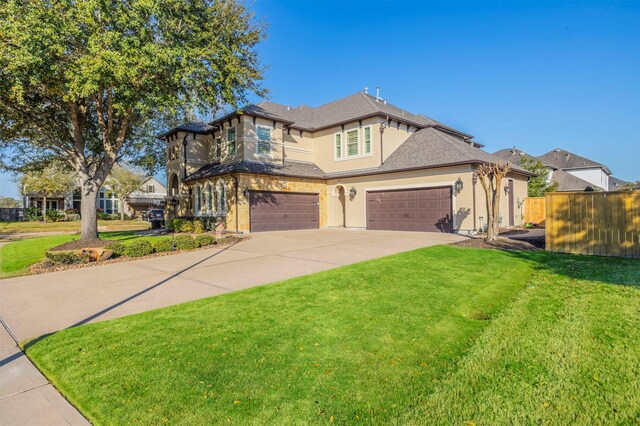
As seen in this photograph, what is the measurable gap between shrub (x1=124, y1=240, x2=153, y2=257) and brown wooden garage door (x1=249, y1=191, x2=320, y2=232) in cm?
781

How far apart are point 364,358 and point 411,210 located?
15.1 m

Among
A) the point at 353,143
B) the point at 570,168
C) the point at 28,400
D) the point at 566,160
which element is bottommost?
the point at 28,400

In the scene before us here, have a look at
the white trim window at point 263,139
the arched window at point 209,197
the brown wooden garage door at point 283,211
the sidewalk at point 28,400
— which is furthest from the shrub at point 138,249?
the white trim window at point 263,139

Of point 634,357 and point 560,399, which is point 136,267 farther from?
point 634,357

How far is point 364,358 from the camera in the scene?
3.50m

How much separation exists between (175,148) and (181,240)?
14.0 meters

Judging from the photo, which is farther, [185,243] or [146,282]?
[185,243]

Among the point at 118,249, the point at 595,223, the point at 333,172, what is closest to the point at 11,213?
the point at 333,172

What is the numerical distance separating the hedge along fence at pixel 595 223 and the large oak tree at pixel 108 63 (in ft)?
40.8

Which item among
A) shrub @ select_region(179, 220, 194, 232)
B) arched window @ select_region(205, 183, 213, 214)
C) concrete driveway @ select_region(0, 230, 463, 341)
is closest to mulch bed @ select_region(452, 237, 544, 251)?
concrete driveway @ select_region(0, 230, 463, 341)

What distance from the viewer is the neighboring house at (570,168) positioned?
37688 millimetres

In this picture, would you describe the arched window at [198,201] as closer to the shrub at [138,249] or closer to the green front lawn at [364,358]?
the shrub at [138,249]

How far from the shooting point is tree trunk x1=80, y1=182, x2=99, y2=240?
13.4 meters

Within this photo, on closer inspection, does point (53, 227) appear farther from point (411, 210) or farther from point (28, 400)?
point (28, 400)
